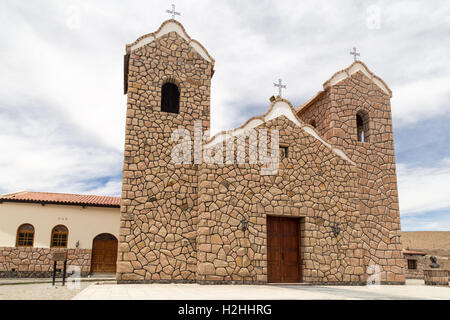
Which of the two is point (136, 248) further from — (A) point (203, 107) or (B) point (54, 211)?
(B) point (54, 211)

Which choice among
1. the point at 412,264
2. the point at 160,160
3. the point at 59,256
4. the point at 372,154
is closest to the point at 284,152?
the point at 372,154

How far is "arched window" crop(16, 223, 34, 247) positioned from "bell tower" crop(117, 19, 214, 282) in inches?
330

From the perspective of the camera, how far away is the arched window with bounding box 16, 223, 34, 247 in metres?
17.3

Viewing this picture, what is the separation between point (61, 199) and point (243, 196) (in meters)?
11.0

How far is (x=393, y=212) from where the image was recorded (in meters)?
14.2

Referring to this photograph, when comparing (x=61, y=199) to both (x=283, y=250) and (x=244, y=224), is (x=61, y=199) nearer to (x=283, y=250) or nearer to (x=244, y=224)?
(x=244, y=224)

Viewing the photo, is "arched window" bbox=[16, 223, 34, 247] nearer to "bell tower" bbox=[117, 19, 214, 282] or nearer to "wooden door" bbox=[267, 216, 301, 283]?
"bell tower" bbox=[117, 19, 214, 282]

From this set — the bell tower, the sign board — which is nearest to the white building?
the sign board

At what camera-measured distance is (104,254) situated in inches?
720

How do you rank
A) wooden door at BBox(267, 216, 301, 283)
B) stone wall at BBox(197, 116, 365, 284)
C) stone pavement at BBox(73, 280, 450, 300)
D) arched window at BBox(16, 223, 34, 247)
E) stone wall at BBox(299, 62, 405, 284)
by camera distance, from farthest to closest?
arched window at BBox(16, 223, 34, 247), stone wall at BBox(299, 62, 405, 284), wooden door at BBox(267, 216, 301, 283), stone wall at BBox(197, 116, 365, 284), stone pavement at BBox(73, 280, 450, 300)

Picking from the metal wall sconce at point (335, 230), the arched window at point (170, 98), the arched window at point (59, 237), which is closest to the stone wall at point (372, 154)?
the metal wall sconce at point (335, 230)

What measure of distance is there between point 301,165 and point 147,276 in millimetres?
6314
